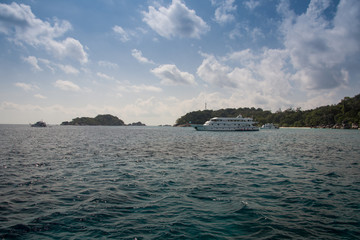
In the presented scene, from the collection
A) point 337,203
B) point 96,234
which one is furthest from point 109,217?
point 337,203

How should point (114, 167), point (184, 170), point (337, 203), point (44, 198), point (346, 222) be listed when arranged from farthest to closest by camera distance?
point (114, 167) → point (184, 170) → point (44, 198) → point (337, 203) → point (346, 222)

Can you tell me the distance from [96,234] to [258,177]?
10.7 metres

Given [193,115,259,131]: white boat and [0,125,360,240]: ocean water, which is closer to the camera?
[0,125,360,240]: ocean water

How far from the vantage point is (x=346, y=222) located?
24.0ft

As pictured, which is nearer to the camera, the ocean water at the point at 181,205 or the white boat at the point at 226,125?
the ocean water at the point at 181,205

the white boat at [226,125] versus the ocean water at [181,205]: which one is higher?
the white boat at [226,125]

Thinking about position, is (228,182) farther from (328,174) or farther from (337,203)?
(328,174)

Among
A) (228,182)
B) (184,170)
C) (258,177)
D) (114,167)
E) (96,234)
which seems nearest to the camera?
(96,234)

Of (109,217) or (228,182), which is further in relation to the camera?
(228,182)

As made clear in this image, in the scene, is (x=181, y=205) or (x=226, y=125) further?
(x=226, y=125)

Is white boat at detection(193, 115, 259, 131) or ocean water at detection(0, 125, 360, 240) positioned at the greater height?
white boat at detection(193, 115, 259, 131)

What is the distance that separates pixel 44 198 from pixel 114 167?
759 centimetres

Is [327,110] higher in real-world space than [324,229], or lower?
higher

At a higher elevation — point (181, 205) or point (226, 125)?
point (226, 125)
